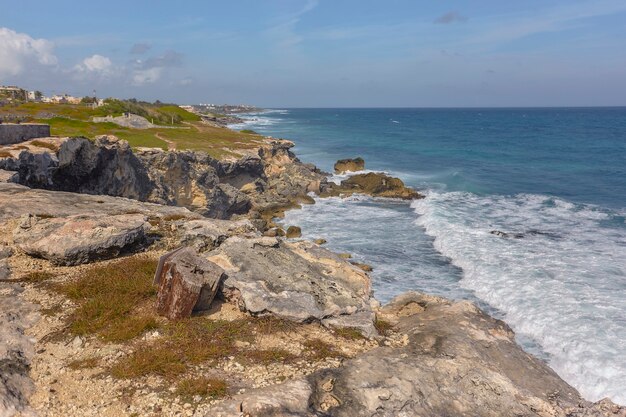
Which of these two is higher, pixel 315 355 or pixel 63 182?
pixel 63 182

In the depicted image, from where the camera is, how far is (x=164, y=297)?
10812mm

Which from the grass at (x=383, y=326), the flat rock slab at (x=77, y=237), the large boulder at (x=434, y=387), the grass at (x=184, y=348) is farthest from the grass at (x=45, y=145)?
the large boulder at (x=434, y=387)

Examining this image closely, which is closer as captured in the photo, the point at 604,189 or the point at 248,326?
the point at 248,326

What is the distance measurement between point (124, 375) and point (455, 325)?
26.2 ft

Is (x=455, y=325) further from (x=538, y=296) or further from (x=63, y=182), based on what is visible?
(x=63, y=182)

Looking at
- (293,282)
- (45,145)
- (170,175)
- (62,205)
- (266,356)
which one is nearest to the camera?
(266,356)

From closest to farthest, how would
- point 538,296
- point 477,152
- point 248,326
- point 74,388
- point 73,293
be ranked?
point 74,388, point 248,326, point 73,293, point 538,296, point 477,152

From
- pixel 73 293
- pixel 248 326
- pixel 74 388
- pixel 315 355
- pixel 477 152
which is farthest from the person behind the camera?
pixel 477 152

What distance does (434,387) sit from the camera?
870 cm

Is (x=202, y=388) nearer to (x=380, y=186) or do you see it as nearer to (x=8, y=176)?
(x=8, y=176)

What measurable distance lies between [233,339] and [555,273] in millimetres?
22366

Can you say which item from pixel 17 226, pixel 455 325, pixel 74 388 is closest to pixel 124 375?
pixel 74 388

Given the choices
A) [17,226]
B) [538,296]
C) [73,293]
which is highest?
[17,226]

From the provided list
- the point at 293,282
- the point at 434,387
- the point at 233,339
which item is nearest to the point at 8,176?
the point at 293,282
